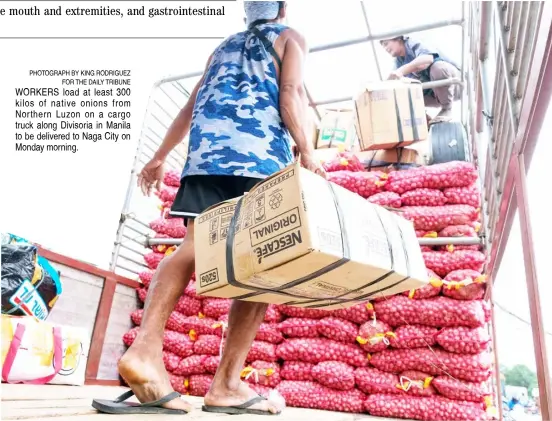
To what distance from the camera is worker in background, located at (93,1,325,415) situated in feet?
3.37

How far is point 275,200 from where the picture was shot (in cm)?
79

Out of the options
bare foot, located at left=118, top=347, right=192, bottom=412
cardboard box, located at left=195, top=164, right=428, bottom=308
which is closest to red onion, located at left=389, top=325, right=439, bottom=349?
cardboard box, located at left=195, top=164, right=428, bottom=308

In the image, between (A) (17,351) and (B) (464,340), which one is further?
(B) (464,340)

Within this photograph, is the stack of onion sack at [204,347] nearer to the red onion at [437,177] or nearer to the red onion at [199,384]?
the red onion at [199,384]

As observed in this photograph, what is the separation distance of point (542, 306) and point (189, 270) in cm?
79

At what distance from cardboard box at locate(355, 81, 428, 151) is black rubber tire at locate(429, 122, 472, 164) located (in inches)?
4.9

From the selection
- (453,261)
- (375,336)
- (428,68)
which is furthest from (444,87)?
(375,336)

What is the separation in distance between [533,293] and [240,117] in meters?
0.80

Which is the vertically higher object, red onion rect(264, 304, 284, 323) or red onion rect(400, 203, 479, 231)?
red onion rect(400, 203, 479, 231)

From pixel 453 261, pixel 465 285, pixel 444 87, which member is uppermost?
pixel 444 87

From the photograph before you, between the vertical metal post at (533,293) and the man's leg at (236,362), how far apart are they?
1.95 ft

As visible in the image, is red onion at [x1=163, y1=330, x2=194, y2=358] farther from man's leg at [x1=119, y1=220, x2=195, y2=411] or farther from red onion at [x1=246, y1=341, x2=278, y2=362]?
man's leg at [x1=119, y1=220, x2=195, y2=411]

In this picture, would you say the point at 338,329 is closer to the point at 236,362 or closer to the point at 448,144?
the point at 236,362

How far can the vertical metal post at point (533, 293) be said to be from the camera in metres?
0.92
